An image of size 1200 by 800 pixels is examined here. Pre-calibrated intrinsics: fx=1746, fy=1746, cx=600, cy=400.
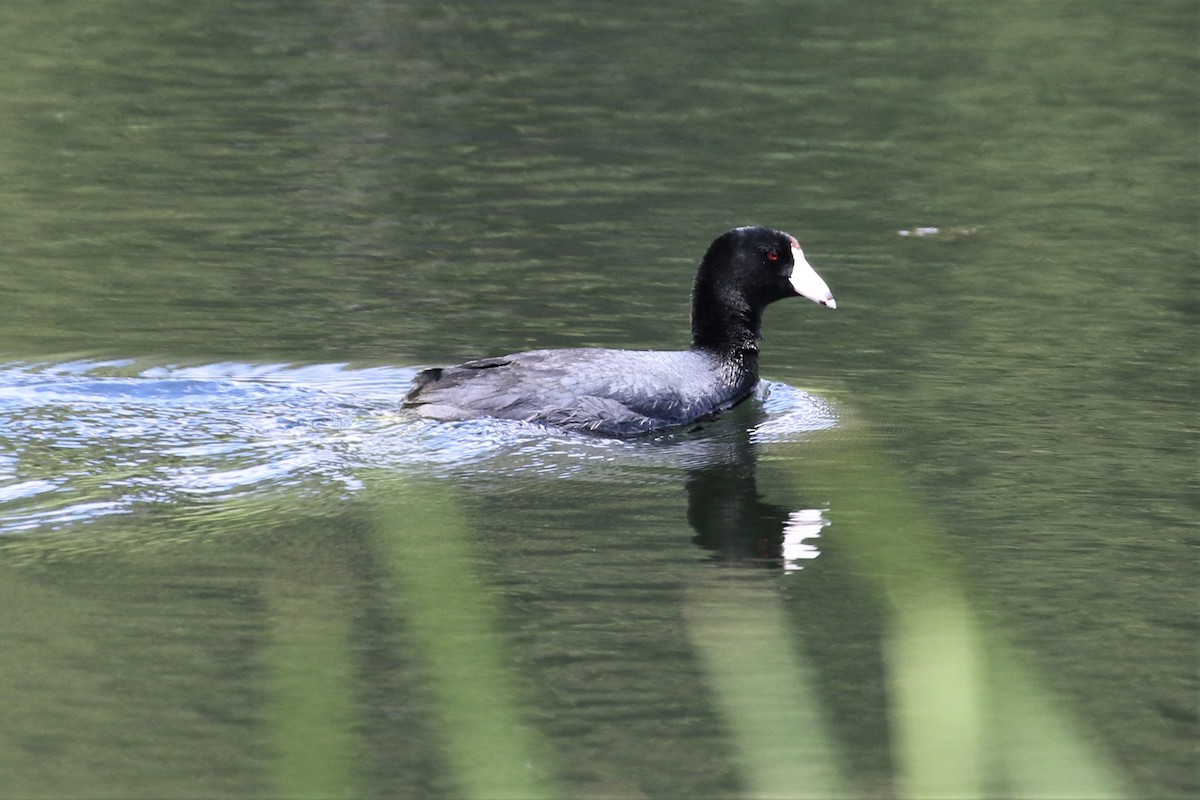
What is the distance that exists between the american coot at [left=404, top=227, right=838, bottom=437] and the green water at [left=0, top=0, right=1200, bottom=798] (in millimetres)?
203

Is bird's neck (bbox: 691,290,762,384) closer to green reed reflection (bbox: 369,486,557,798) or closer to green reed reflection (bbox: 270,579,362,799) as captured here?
green reed reflection (bbox: 369,486,557,798)

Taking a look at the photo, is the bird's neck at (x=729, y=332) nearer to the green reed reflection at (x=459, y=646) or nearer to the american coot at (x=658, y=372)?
the american coot at (x=658, y=372)

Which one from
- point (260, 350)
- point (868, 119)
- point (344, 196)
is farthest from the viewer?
point (868, 119)

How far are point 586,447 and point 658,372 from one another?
25.5 inches

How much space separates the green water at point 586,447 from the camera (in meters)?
4.37

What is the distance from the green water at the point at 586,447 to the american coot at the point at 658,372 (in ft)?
0.67

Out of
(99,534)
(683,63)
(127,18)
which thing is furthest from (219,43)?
(99,534)

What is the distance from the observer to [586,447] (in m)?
6.93

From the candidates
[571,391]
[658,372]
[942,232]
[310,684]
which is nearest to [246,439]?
[571,391]

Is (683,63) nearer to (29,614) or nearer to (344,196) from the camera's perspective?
(344,196)

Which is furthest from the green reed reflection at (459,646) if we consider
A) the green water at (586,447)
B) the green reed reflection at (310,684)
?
the green reed reflection at (310,684)

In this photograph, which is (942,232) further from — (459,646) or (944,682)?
(944,682)

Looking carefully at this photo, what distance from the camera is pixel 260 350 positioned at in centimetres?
823

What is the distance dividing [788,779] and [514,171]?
865 centimetres
